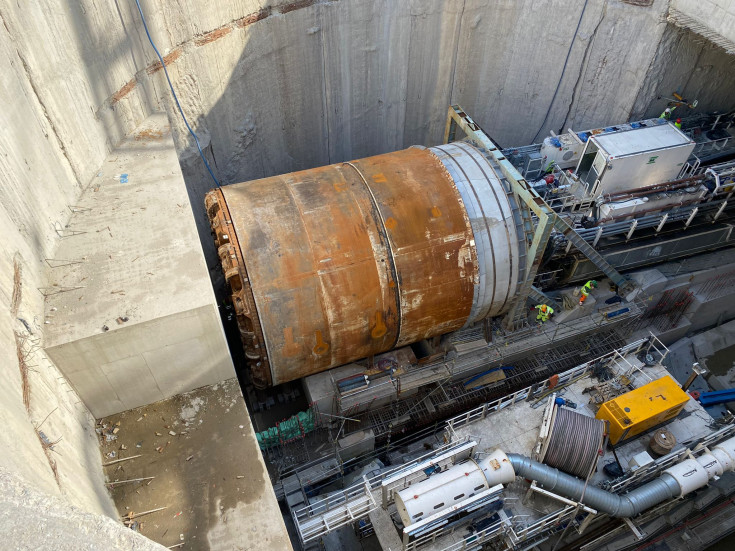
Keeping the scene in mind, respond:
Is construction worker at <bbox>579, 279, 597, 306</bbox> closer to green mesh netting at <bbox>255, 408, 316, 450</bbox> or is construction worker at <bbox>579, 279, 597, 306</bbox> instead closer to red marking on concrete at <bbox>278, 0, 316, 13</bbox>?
green mesh netting at <bbox>255, 408, 316, 450</bbox>

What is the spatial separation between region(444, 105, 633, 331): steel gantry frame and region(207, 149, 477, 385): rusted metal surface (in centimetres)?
133

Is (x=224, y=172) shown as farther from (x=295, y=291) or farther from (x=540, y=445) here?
(x=540, y=445)

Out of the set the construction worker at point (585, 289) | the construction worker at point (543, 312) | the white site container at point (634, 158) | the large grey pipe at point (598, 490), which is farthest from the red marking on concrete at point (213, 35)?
the large grey pipe at point (598, 490)

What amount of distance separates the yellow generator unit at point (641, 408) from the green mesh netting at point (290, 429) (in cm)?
639

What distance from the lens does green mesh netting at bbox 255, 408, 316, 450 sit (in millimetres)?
12438

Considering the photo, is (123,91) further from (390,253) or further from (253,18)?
(390,253)

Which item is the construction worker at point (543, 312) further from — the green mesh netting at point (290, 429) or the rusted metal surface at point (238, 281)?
the rusted metal surface at point (238, 281)

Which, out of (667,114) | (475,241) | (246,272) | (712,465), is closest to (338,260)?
(246,272)

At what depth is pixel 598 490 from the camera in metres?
9.53

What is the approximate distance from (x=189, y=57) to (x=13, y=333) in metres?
8.57

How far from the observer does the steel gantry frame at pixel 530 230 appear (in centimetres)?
1113

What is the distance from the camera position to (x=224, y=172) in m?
15.3

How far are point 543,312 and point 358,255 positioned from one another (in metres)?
5.34

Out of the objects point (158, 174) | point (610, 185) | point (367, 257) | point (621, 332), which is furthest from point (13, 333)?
point (621, 332)
